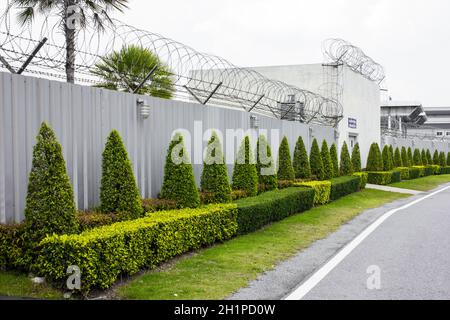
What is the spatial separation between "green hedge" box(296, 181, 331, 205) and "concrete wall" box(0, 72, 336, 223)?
5009 millimetres

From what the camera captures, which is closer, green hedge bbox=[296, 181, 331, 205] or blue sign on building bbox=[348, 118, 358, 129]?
green hedge bbox=[296, 181, 331, 205]

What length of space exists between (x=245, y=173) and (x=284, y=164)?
4149mm

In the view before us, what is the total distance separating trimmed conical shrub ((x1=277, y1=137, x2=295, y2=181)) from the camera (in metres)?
18.0

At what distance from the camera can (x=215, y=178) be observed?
12.0 meters

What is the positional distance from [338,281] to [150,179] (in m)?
4.99

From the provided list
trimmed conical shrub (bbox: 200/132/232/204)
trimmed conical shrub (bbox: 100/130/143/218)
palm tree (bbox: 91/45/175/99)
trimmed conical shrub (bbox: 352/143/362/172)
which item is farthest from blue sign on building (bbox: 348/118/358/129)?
trimmed conical shrub (bbox: 100/130/143/218)

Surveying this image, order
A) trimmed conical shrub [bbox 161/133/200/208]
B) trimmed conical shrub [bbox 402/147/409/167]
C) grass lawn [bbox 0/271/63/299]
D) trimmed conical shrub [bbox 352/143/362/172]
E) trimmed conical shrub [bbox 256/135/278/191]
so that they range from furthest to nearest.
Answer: trimmed conical shrub [bbox 402/147/409/167] < trimmed conical shrub [bbox 352/143/362/172] < trimmed conical shrub [bbox 256/135/278/191] < trimmed conical shrub [bbox 161/133/200/208] < grass lawn [bbox 0/271/63/299]

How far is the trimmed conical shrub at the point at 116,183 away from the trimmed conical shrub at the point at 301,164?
38.6ft

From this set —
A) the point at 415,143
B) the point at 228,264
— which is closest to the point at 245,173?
the point at 228,264

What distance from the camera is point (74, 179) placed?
28.7ft

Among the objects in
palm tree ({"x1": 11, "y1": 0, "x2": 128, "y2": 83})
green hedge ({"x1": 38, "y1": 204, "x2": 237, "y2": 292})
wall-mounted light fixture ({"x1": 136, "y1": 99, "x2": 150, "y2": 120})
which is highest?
palm tree ({"x1": 11, "y1": 0, "x2": 128, "y2": 83})

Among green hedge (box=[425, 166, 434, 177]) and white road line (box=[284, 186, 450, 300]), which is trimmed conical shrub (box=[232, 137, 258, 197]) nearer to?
white road line (box=[284, 186, 450, 300])

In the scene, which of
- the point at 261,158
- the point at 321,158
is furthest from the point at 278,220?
the point at 321,158
